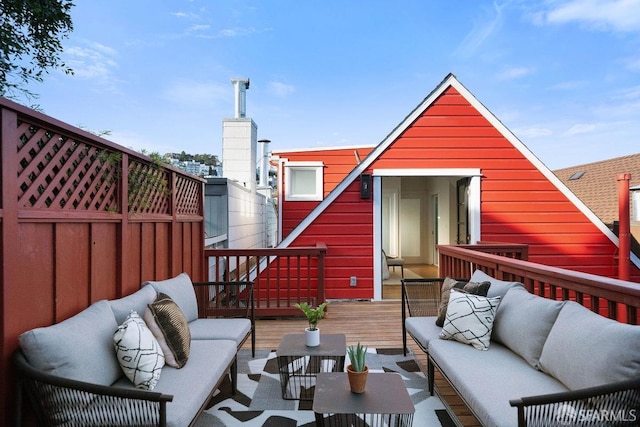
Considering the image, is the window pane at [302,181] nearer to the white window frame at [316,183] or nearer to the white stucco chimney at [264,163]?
the white window frame at [316,183]

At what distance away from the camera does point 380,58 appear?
11.0 meters

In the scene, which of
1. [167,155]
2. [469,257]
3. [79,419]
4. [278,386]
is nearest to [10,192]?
[79,419]

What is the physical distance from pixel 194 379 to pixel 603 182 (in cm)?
1425

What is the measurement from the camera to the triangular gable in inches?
238

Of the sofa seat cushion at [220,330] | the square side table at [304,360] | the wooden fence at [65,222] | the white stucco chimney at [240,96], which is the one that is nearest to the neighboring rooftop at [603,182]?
the white stucco chimney at [240,96]

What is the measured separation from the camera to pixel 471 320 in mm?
2584

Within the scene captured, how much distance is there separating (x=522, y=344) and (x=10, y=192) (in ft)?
9.37

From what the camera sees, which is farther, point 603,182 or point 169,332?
point 603,182

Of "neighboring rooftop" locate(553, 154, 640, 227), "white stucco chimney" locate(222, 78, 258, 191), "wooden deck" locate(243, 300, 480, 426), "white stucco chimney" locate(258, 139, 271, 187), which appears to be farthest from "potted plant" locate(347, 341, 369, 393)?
"neighboring rooftop" locate(553, 154, 640, 227)

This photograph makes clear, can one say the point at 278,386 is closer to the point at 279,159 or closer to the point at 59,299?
the point at 59,299

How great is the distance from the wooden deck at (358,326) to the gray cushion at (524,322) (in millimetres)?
785

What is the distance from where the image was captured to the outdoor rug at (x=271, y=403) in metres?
2.43

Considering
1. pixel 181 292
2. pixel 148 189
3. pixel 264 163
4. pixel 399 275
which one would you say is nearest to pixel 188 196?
pixel 148 189

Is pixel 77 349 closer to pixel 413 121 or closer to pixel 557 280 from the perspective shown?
pixel 557 280
